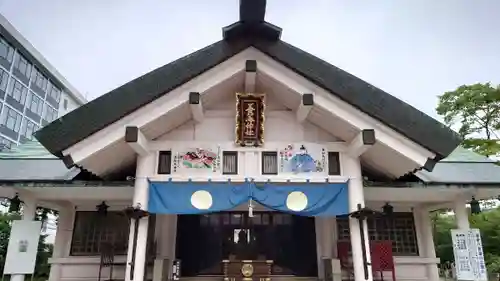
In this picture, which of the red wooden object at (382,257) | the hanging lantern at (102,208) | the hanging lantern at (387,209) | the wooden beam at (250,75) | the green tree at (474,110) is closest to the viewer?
the wooden beam at (250,75)

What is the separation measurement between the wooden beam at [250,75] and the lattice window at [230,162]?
140 cm

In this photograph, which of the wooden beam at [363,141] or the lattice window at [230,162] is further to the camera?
the lattice window at [230,162]

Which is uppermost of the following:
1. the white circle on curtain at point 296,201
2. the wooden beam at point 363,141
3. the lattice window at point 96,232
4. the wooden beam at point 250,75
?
the wooden beam at point 250,75

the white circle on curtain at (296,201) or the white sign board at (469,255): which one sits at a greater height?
the white circle on curtain at (296,201)

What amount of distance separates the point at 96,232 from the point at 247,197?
4.89 metres

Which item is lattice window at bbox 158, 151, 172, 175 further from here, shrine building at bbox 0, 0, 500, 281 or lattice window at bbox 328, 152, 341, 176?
lattice window at bbox 328, 152, 341, 176

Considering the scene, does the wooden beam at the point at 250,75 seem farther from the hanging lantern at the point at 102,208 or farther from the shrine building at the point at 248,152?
the hanging lantern at the point at 102,208

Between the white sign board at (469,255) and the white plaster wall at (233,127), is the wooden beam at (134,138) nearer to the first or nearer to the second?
the white plaster wall at (233,127)

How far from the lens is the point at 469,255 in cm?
718

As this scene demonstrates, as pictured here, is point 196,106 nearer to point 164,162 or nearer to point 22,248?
point 164,162

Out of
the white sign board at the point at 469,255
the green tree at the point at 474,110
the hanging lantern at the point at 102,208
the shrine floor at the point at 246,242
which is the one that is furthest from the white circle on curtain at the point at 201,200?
the green tree at the point at 474,110

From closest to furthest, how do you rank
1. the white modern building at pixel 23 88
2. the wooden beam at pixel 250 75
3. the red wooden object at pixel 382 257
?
1. the wooden beam at pixel 250 75
2. the red wooden object at pixel 382 257
3. the white modern building at pixel 23 88

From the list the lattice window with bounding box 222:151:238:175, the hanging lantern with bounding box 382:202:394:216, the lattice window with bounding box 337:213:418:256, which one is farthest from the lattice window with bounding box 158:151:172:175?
the hanging lantern with bounding box 382:202:394:216

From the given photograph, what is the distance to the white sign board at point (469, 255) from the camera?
22.9 ft
